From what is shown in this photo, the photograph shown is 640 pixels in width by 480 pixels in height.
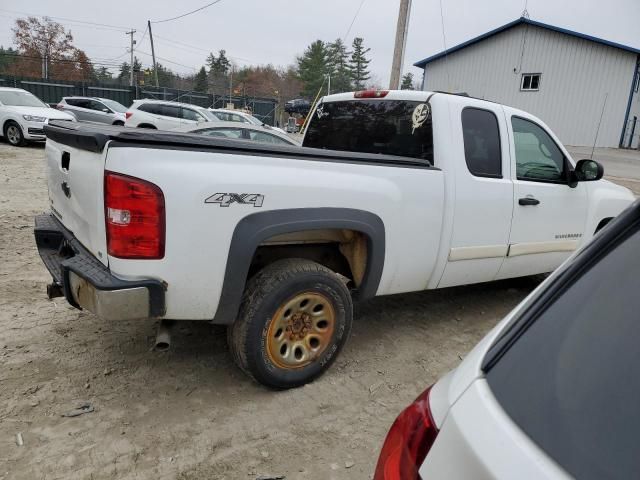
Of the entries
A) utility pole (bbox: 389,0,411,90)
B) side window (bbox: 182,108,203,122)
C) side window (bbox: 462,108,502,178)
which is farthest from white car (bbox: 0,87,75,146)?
side window (bbox: 462,108,502,178)

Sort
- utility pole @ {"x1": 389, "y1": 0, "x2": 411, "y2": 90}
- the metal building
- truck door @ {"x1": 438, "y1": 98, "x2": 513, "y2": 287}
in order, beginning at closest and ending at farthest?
1. truck door @ {"x1": 438, "y1": 98, "x2": 513, "y2": 287}
2. utility pole @ {"x1": 389, "y1": 0, "x2": 411, "y2": 90}
3. the metal building

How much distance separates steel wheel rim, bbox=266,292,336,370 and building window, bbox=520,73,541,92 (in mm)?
28053

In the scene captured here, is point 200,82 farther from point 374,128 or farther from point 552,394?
point 552,394

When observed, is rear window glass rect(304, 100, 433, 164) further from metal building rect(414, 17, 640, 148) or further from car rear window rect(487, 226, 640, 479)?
metal building rect(414, 17, 640, 148)

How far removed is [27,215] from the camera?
6754 millimetres

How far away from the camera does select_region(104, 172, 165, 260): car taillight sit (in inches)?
89.6

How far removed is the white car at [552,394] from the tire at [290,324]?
1.56 m

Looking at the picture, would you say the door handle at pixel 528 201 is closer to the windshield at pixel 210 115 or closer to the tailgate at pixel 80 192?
the tailgate at pixel 80 192

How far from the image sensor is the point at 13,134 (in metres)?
14.2

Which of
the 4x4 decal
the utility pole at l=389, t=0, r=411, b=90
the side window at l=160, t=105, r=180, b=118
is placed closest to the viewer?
the 4x4 decal

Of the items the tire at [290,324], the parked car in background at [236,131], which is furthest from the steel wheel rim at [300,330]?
the parked car in background at [236,131]

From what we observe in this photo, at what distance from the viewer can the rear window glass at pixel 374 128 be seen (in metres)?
3.64

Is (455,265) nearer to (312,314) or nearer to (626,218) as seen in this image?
(312,314)

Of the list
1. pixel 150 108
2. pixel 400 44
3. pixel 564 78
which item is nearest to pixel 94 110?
pixel 150 108
